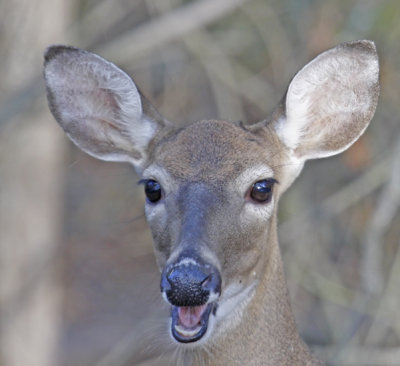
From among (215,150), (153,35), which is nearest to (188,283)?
(215,150)

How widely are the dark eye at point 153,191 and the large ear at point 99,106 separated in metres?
0.57

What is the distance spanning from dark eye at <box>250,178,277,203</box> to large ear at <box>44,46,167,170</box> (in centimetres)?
84

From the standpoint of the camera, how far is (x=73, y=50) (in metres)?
5.38

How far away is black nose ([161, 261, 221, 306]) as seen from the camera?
13.8 feet

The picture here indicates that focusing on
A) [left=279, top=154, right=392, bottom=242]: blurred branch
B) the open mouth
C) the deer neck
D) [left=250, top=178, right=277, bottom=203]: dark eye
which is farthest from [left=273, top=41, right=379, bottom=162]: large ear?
[left=279, top=154, right=392, bottom=242]: blurred branch

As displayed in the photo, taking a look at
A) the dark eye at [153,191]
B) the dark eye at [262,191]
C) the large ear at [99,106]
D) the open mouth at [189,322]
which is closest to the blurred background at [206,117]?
the large ear at [99,106]

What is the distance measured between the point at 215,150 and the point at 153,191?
0.38 metres

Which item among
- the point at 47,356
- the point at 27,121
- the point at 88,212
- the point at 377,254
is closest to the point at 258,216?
the point at 377,254

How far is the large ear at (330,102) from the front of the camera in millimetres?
5199

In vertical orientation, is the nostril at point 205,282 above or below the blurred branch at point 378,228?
above

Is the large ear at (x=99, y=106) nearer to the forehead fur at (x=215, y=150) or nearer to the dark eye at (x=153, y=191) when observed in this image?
the forehead fur at (x=215, y=150)

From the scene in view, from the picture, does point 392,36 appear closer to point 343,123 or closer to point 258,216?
point 343,123

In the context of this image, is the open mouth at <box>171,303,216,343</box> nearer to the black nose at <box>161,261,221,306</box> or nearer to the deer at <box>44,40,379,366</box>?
the deer at <box>44,40,379,366</box>

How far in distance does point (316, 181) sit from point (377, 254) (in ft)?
5.16
